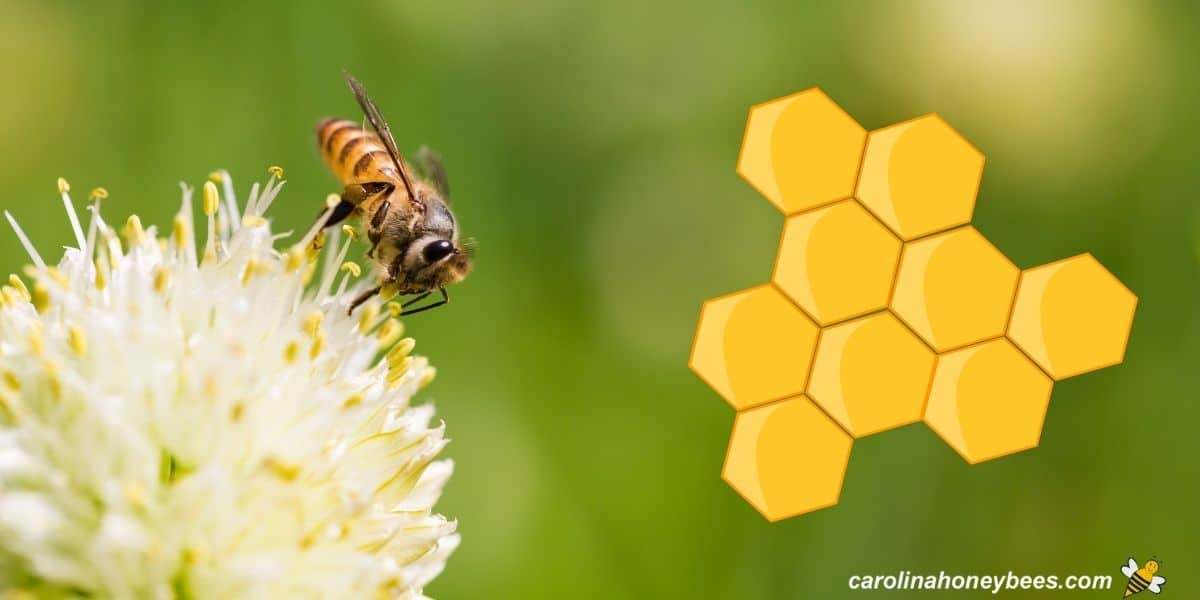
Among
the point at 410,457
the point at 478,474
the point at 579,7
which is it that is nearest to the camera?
the point at 410,457

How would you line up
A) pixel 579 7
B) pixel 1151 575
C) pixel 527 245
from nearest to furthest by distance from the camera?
pixel 1151 575 → pixel 527 245 → pixel 579 7

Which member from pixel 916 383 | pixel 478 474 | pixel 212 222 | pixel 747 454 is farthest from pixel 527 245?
pixel 212 222

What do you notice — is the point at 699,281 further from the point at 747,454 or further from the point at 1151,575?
the point at 1151,575

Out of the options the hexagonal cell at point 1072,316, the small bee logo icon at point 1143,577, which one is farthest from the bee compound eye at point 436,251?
the small bee logo icon at point 1143,577

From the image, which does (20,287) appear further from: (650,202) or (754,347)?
(650,202)

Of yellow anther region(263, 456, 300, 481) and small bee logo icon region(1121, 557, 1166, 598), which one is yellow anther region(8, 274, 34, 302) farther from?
small bee logo icon region(1121, 557, 1166, 598)

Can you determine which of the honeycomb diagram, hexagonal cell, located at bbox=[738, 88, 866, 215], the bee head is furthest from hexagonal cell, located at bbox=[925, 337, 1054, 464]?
the bee head
